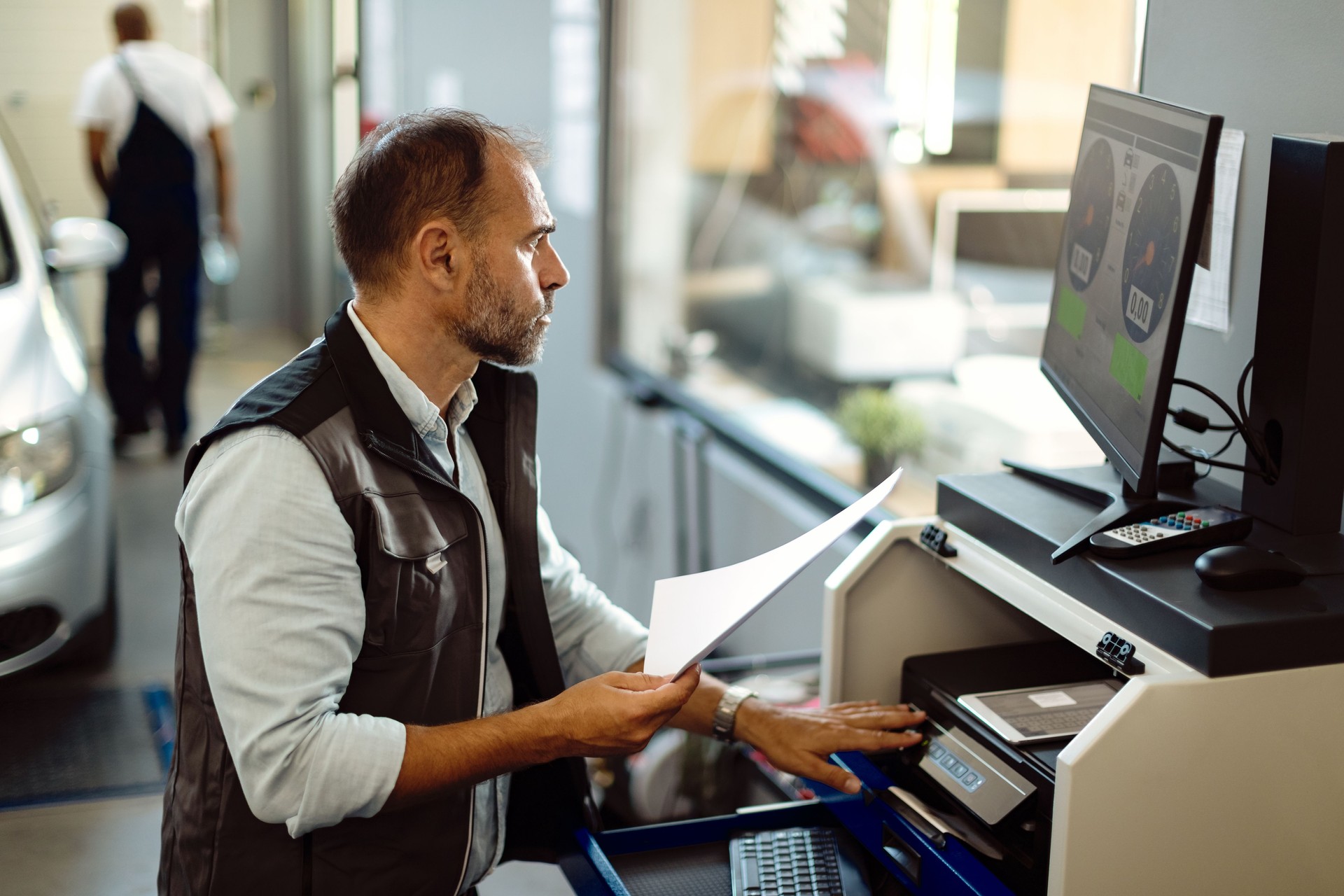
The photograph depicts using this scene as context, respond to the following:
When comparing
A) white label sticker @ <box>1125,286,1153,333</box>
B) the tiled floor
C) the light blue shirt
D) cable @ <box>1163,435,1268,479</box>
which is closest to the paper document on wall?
cable @ <box>1163,435,1268,479</box>

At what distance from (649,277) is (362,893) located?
292cm

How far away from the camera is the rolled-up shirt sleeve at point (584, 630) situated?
1622 mm

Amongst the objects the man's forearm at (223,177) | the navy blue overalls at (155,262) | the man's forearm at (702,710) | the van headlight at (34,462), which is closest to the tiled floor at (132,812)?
the navy blue overalls at (155,262)

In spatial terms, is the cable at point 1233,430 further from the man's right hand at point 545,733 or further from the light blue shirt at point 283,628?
the light blue shirt at point 283,628

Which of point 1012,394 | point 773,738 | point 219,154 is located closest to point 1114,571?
point 773,738

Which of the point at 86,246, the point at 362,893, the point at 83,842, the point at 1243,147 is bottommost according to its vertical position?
the point at 83,842

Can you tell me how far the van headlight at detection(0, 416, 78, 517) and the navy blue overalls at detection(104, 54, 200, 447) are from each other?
244 centimetres

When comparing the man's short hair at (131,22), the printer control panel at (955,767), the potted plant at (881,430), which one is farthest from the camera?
the man's short hair at (131,22)

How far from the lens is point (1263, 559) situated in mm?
1116

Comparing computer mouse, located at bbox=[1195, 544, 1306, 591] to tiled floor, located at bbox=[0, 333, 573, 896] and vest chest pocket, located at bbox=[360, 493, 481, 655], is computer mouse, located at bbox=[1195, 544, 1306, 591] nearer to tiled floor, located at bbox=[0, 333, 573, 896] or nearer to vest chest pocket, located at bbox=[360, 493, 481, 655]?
vest chest pocket, located at bbox=[360, 493, 481, 655]

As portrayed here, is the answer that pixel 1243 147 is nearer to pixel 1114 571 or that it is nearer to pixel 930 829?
pixel 1114 571

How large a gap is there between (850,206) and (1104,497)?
2011 mm

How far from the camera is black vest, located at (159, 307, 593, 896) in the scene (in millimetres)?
1259

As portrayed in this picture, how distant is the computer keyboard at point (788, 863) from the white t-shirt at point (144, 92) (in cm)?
437
